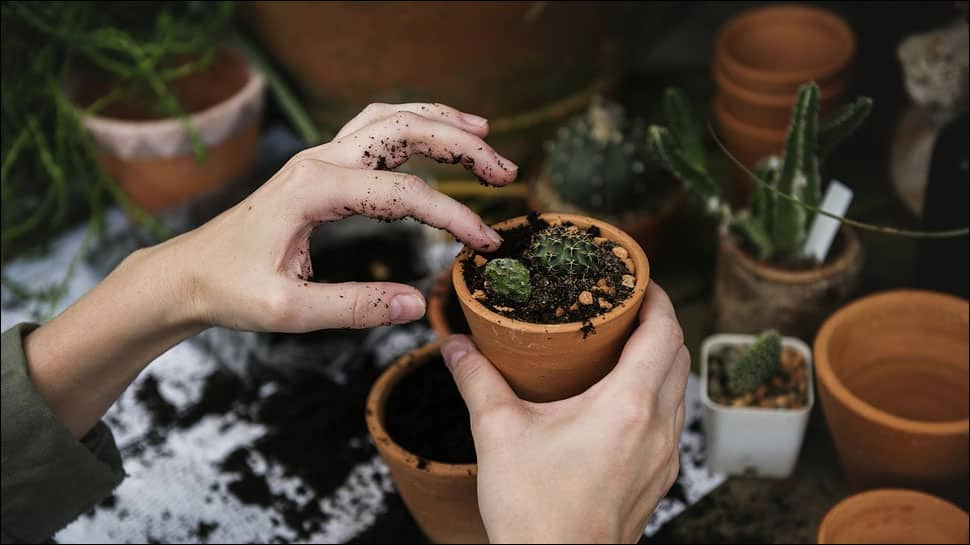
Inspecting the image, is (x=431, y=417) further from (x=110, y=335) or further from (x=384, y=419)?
(x=110, y=335)

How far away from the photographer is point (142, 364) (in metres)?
1.09

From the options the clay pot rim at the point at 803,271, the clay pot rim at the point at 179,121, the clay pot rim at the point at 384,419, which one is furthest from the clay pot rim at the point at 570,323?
the clay pot rim at the point at 179,121

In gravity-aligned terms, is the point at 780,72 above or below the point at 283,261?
below

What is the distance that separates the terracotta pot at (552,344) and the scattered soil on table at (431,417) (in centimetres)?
23

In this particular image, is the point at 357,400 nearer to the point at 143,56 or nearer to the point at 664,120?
the point at 143,56

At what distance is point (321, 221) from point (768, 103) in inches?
40.0

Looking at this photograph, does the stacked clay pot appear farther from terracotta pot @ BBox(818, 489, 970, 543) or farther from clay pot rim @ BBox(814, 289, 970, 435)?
terracotta pot @ BBox(818, 489, 970, 543)

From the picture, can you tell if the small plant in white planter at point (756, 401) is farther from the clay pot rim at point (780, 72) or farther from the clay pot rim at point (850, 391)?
the clay pot rim at point (780, 72)

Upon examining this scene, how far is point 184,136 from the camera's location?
1771 mm

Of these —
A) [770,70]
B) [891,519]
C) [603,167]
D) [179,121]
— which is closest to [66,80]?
[179,121]

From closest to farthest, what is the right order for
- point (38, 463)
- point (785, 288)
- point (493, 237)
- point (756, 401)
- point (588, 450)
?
point (588, 450) → point (493, 237) → point (38, 463) → point (756, 401) → point (785, 288)

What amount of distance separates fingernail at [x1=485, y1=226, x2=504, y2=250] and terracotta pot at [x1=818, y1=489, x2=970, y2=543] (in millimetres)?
568

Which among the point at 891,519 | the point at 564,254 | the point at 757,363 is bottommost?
the point at 891,519

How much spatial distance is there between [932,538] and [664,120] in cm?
114
